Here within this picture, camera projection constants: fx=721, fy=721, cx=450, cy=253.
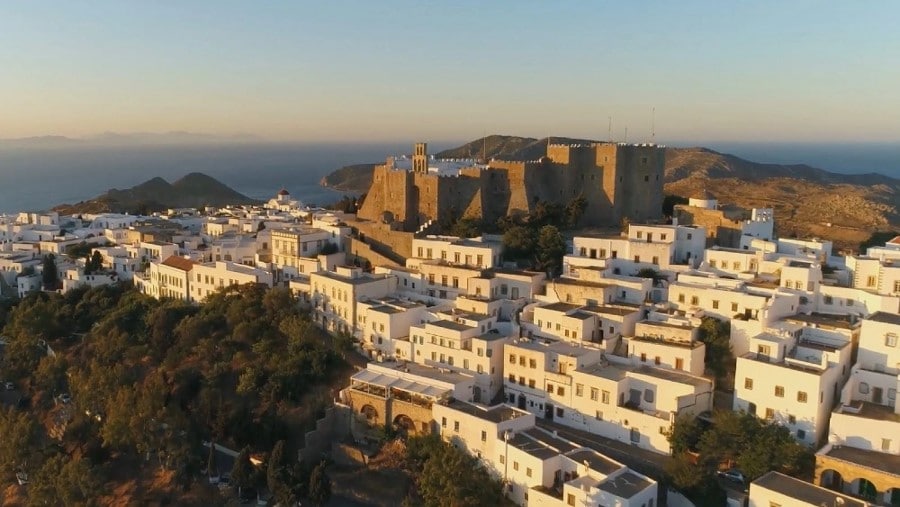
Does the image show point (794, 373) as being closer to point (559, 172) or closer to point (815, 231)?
point (559, 172)

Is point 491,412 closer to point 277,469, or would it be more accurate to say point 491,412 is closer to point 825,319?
point 277,469

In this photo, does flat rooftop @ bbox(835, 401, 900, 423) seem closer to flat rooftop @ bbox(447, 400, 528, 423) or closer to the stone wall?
flat rooftop @ bbox(447, 400, 528, 423)

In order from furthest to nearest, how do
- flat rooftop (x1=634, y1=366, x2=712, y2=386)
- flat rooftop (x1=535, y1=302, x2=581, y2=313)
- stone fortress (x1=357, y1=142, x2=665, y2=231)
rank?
stone fortress (x1=357, y1=142, x2=665, y2=231)
flat rooftop (x1=535, y1=302, x2=581, y2=313)
flat rooftop (x1=634, y1=366, x2=712, y2=386)

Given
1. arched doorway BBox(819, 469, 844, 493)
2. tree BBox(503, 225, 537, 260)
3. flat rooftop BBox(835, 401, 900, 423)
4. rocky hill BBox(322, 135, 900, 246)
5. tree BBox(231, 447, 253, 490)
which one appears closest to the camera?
arched doorway BBox(819, 469, 844, 493)

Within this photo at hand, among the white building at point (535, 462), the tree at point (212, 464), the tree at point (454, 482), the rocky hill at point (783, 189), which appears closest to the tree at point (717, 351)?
the white building at point (535, 462)

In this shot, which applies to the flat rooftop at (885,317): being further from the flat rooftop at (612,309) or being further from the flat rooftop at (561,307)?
the flat rooftop at (561,307)

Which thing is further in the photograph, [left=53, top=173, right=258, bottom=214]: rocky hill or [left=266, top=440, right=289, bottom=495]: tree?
[left=53, top=173, right=258, bottom=214]: rocky hill

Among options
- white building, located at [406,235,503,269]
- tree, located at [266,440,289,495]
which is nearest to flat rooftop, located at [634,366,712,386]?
white building, located at [406,235,503,269]
